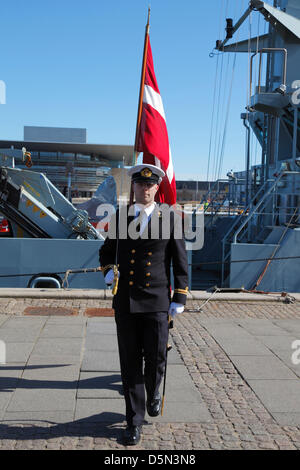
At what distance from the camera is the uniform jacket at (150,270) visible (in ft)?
11.8

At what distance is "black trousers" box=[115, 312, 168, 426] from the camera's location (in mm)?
3557

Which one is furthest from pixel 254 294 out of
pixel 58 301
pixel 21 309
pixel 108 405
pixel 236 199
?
pixel 236 199

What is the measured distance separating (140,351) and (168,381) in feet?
3.21

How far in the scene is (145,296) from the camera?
3.60m

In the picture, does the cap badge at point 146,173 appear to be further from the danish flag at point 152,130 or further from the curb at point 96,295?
the curb at point 96,295

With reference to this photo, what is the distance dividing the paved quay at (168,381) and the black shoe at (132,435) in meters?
0.05

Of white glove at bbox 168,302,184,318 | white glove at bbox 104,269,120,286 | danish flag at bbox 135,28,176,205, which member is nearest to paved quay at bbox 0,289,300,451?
white glove at bbox 168,302,184,318

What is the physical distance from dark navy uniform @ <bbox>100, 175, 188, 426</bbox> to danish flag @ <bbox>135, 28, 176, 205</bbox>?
155cm

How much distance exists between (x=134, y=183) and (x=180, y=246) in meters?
0.57

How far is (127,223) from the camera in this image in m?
3.77

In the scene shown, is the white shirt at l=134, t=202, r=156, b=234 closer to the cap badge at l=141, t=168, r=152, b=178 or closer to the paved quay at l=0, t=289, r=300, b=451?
the cap badge at l=141, t=168, r=152, b=178

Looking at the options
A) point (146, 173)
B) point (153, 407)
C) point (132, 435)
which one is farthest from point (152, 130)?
point (132, 435)

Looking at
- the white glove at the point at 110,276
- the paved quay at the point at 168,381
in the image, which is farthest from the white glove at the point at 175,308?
the paved quay at the point at 168,381

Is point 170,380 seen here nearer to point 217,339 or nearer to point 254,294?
point 217,339
